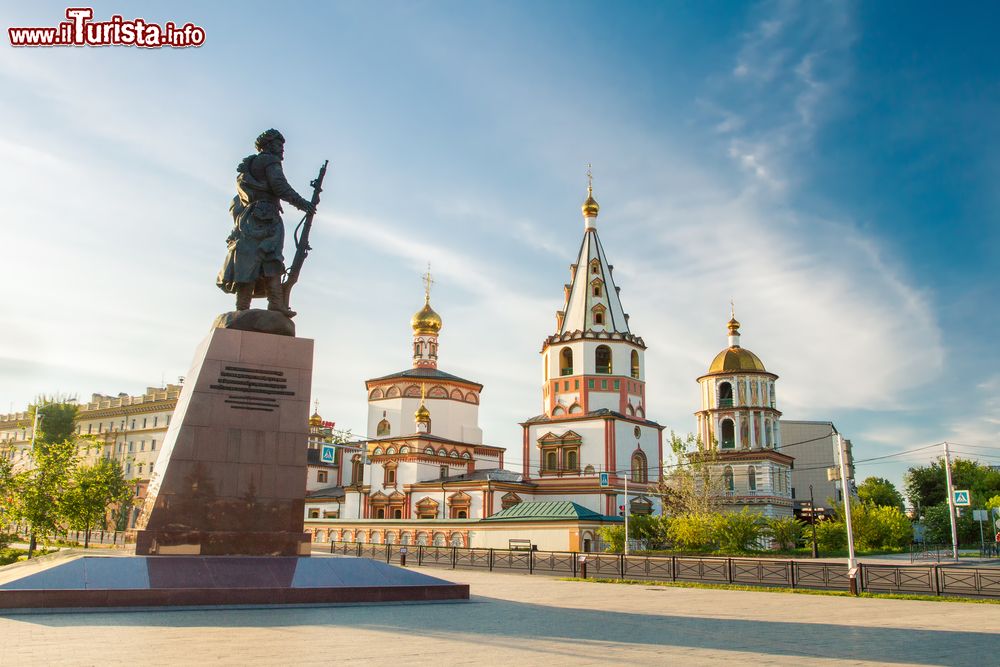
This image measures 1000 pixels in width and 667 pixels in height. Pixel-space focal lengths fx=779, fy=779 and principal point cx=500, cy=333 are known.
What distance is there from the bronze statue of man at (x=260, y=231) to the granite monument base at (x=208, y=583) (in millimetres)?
5076

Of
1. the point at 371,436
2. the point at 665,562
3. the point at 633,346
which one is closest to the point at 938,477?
the point at 633,346

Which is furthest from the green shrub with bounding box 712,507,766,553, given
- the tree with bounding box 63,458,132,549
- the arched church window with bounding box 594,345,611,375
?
the tree with bounding box 63,458,132,549

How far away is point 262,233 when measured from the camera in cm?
1562

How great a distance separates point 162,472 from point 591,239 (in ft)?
138

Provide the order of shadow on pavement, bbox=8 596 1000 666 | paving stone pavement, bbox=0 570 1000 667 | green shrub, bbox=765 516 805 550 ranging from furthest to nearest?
green shrub, bbox=765 516 805 550 < shadow on pavement, bbox=8 596 1000 666 < paving stone pavement, bbox=0 570 1000 667

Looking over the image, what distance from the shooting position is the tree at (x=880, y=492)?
77.9 m

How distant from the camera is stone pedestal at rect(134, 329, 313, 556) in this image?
13.3 meters

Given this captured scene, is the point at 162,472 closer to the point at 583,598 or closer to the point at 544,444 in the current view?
the point at 583,598

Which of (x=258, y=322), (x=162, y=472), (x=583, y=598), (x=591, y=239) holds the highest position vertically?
(x=591, y=239)

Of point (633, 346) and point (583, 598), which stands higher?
point (633, 346)

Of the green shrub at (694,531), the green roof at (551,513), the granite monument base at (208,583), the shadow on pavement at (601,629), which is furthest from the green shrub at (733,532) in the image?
the granite monument base at (208,583)

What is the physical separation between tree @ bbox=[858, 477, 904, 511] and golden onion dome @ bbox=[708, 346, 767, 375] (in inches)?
958

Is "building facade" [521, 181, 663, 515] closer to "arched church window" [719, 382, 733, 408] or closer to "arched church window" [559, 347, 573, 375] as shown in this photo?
"arched church window" [559, 347, 573, 375]

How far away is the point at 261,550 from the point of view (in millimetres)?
13656
